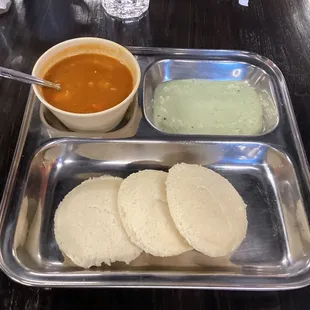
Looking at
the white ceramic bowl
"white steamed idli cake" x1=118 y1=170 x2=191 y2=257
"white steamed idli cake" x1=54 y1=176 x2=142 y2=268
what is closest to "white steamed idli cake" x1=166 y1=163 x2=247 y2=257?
"white steamed idli cake" x1=118 y1=170 x2=191 y2=257

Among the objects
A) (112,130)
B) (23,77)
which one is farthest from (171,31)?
(23,77)

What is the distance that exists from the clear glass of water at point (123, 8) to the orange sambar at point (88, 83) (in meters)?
0.50

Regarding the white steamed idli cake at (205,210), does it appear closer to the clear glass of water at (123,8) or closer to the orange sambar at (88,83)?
the orange sambar at (88,83)

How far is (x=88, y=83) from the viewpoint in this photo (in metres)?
1.30

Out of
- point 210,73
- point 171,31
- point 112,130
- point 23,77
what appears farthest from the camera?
point 171,31

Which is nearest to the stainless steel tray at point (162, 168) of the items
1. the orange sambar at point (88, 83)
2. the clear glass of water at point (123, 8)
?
the orange sambar at point (88, 83)

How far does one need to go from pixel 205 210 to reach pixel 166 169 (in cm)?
34

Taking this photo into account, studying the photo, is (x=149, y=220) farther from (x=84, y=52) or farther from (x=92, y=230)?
(x=84, y=52)

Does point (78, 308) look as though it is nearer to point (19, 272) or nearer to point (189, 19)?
point (19, 272)

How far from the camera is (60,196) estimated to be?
4.28 feet

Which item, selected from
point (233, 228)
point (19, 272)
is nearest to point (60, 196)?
point (19, 272)

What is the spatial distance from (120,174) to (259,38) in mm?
883

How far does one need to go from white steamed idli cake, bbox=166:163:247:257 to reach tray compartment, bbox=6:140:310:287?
0.09 m

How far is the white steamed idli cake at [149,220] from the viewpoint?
1.07m
